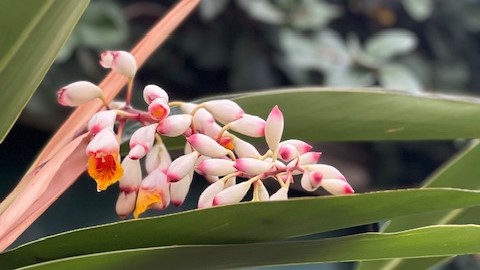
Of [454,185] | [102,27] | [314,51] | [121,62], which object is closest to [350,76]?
[314,51]

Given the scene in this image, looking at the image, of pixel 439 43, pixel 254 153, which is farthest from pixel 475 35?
pixel 254 153

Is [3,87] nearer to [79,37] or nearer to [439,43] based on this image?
[79,37]

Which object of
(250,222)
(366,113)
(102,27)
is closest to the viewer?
(250,222)

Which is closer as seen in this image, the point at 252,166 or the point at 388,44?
the point at 252,166

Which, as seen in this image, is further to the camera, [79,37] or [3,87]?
[79,37]

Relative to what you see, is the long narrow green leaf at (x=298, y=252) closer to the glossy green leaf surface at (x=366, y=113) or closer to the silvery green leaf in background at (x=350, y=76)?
the glossy green leaf surface at (x=366, y=113)

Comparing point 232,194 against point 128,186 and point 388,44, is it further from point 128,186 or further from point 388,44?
point 388,44

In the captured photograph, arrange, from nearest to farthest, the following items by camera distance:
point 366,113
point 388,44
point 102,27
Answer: point 366,113 < point 102,27 < point 388,44
